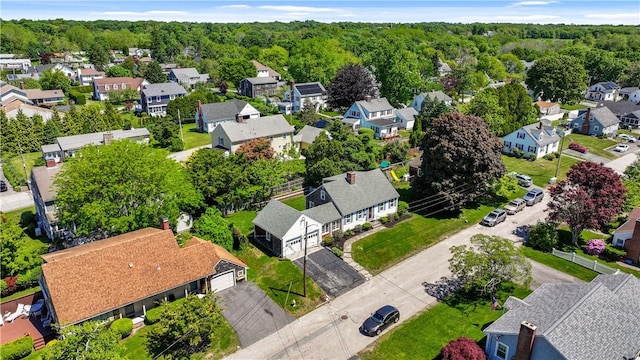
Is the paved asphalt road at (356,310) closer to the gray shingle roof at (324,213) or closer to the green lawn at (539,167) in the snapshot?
the gray shingle roof at (324,213)

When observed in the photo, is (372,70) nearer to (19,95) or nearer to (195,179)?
(195,179)

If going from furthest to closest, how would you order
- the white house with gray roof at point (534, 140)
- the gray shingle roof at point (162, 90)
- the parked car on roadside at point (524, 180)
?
the gray shingle roof at point (162, 90), the white house with gray roof at point (534, 140), the parked car on roadside at point (524, 180)

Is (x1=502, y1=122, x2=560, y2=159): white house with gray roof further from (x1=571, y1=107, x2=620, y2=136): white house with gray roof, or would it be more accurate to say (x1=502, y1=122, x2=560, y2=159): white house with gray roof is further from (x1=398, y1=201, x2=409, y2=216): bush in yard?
(x1=398, y1=201, x2=409, y2=216): bush in yard

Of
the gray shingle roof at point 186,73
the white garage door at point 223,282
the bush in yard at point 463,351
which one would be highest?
the gray shingle roof at point 186,73

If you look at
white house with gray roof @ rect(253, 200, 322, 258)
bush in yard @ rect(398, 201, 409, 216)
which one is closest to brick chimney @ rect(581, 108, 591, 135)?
bush in yard @ rect(398, 201, 409, 216)

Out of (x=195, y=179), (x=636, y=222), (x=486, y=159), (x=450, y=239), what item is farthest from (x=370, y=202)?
(x=636, y=222)

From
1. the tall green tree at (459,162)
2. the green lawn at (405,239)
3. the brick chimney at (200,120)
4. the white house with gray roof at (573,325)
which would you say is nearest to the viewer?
the white house with gray roof at (573,325)

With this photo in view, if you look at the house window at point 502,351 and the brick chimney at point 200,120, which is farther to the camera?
the brick chimney at point 200,120

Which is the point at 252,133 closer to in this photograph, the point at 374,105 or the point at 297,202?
the point at 297,202

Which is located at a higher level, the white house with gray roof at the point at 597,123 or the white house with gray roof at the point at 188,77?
the white house with gray roof at the point at 188,77

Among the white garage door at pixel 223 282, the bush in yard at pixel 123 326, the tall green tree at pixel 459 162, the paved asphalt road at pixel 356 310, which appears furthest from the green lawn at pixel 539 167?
the bush in yard at pixel 123 326
